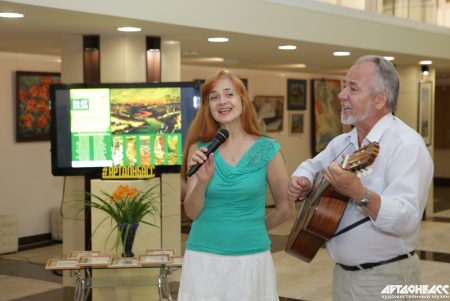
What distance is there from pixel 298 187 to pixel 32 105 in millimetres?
7477

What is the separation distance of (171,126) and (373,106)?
383 cm

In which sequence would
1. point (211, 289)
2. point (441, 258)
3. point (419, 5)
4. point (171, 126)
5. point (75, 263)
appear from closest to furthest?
point (211, 289) < point (75, 263) < point (171, 126) < point (441, 258) < point (419, 5)

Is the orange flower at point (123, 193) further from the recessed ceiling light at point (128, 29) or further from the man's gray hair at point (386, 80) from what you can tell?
the man's gray hair at point (386, 80)

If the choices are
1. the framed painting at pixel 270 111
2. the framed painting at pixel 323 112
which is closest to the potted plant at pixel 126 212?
the framed painting at pixel 270 111

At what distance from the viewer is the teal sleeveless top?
318cm

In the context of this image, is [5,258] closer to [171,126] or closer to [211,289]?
[171,126]

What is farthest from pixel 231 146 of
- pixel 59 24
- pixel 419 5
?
pixel 419 5

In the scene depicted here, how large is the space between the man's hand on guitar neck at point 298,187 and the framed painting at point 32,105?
7.26 metres

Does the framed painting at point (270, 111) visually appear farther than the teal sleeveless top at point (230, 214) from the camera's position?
Yes

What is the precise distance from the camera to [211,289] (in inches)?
126

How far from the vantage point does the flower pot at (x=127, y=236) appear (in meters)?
5.80

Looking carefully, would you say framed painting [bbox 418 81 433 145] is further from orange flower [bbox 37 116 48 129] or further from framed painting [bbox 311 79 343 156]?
orange flower [bbox 37 116 48 129]

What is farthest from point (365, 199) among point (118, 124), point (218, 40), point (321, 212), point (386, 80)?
point (218, 40)

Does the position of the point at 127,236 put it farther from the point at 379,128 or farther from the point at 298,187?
the point at 379,128
